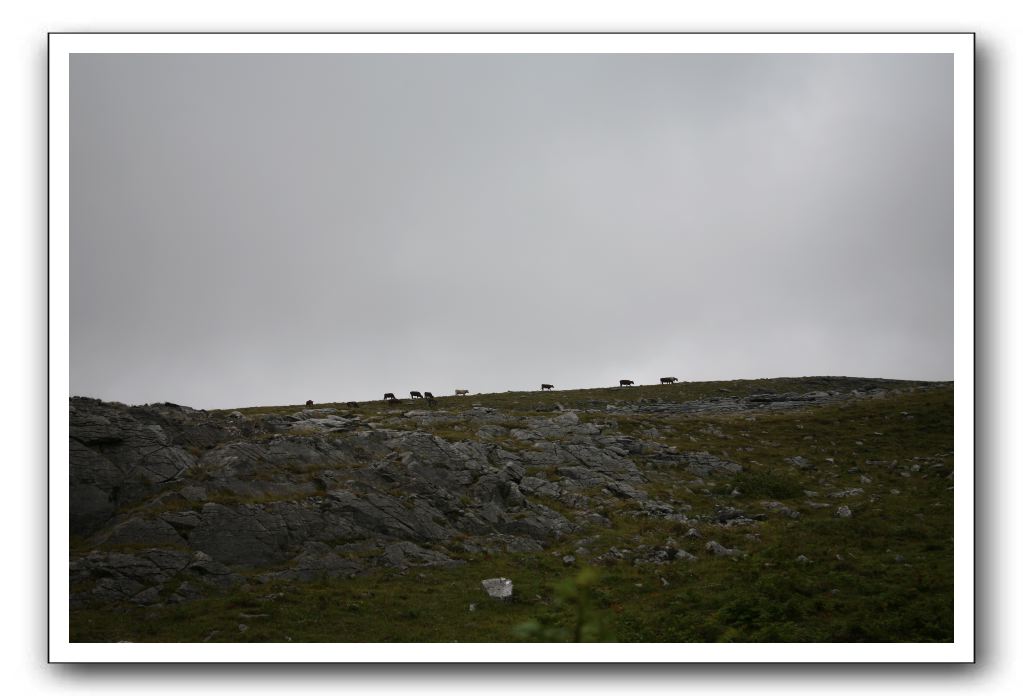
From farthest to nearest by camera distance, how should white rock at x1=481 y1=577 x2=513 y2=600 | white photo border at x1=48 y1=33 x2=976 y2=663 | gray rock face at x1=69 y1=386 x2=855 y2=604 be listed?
gray rock face at x1=69 y1=386 x2=855 y2=604 < white rock at x1=481 y1=577 x2=513 y2=600 < white photo border at x1=48 y1=33 x2=976 y2=663

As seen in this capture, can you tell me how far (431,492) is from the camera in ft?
71.1

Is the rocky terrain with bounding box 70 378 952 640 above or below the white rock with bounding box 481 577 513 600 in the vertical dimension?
above

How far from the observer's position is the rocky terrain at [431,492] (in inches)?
644

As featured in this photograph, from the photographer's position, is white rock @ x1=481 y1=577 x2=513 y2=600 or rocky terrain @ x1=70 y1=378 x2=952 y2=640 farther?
rocky terrain @ x1=70 y1=378 x2=952 y2=640

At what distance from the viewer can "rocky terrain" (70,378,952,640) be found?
16.4m

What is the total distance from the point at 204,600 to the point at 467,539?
8.21 meters

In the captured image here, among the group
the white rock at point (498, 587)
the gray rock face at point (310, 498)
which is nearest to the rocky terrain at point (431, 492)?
the gray rock face at point (310, 498)

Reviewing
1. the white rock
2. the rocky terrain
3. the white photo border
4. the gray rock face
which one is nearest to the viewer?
the white photo border

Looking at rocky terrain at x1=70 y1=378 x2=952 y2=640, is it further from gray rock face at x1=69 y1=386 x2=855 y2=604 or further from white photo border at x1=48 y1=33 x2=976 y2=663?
white photo border at x1=48 y1=33 x2=976 y2=663

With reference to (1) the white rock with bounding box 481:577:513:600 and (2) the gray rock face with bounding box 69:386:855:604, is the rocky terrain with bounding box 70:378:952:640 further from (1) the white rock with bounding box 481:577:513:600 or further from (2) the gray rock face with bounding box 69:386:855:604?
(1) the white rock with bounding box 481:577:513:600

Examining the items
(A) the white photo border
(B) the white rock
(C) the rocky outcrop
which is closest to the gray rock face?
(C) the rocky outcrop
